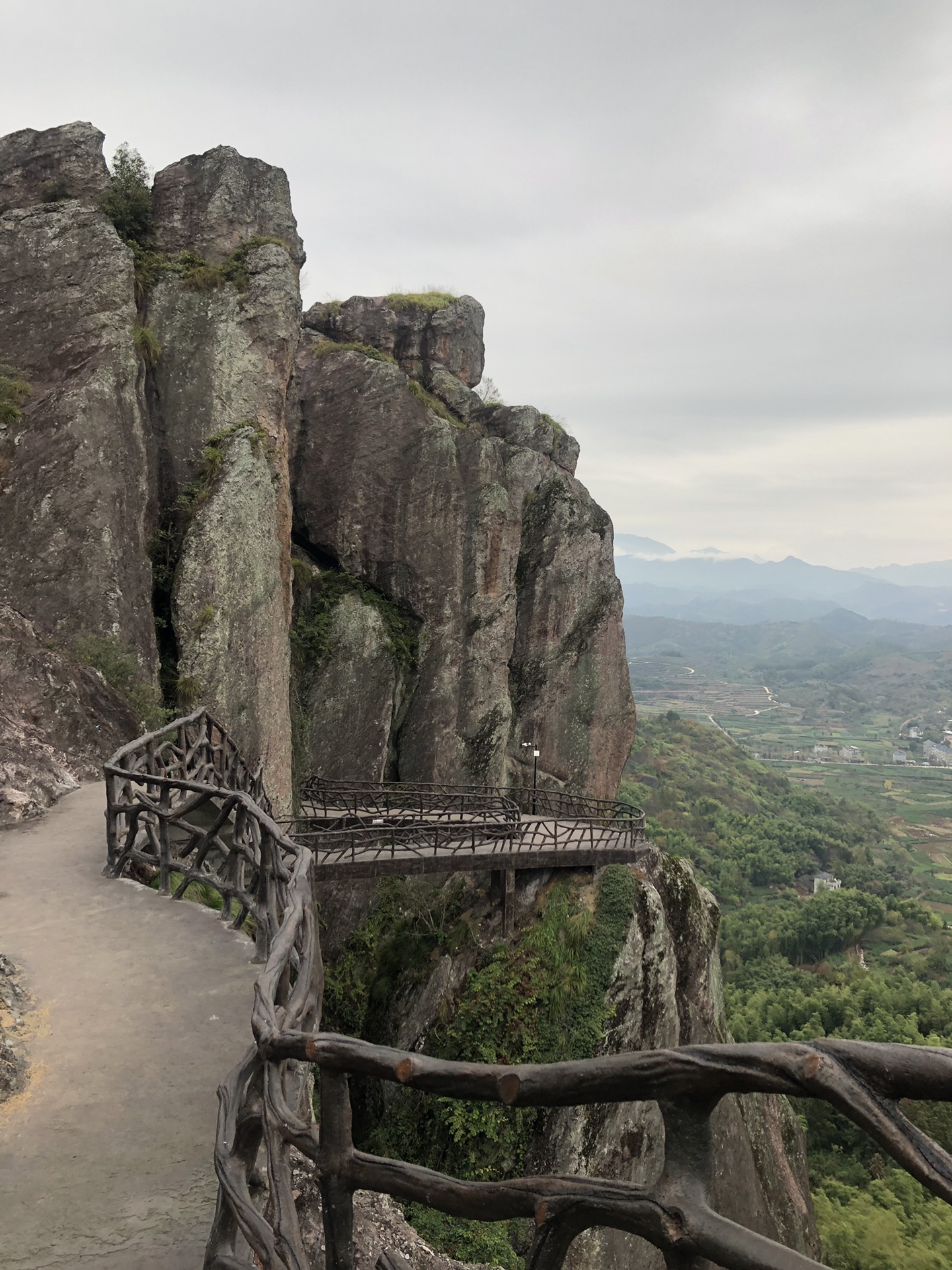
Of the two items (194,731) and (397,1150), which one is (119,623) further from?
(397,1150)

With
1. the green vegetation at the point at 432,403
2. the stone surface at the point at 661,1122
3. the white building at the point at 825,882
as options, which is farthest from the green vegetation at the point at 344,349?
the white building at the point at 825,882

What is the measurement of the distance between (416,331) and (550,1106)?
118 feet

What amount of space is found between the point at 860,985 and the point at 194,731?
50275mm

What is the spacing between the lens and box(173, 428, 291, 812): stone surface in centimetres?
1961

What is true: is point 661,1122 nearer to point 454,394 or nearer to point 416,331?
point 454,394

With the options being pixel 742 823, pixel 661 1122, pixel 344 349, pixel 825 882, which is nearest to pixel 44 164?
pixel 344 349

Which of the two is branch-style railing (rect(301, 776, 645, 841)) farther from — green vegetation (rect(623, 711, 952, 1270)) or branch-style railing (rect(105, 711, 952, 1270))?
branch-style railing (rect(105, 711, 952, 1270))

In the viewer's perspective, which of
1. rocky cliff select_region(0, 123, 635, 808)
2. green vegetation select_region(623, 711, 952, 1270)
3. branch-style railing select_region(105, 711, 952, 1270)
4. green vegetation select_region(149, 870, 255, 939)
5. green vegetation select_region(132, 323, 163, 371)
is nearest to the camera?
branch-style railing select_region(105, 711, 952, 1270)

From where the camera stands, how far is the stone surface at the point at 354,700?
24812mm

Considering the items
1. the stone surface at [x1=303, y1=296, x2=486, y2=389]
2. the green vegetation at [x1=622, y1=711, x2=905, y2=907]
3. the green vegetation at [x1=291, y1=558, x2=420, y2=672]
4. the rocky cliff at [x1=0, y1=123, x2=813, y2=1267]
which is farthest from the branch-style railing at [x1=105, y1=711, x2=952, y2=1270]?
the green vegetation at [x1=622, y1=711, x2=905, y2=907]

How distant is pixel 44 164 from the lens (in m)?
22.0

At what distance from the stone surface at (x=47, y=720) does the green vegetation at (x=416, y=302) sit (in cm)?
2458

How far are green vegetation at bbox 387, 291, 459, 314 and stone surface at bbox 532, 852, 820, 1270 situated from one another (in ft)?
88.4

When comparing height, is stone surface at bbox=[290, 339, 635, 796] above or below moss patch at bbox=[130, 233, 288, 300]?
below
